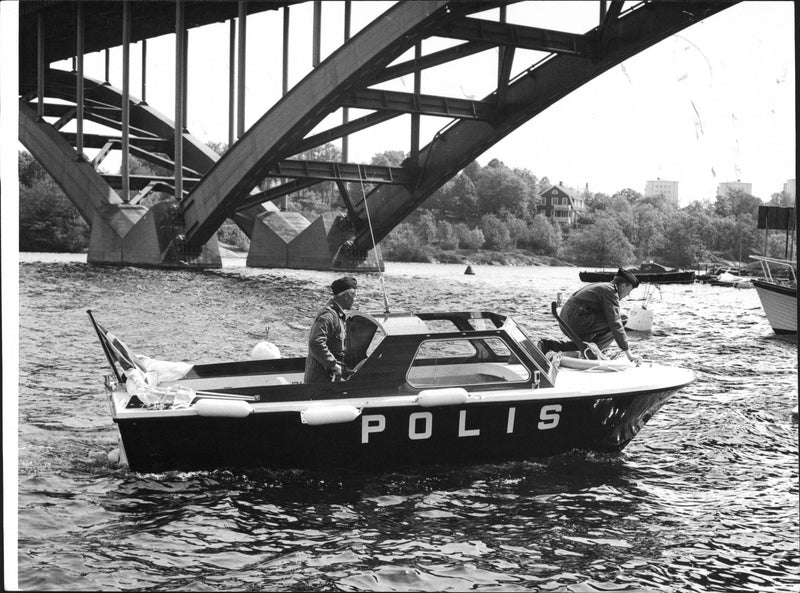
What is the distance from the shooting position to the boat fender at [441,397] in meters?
8.17

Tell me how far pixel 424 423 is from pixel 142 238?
30954 mm

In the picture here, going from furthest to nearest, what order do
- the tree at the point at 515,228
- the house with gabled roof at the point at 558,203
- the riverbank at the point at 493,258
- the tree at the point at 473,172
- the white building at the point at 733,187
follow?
the tree at the point at 473,172, the house with gabled roof at the point at 558,203, the tree at the point at 515,228, the riverbank at the point at 493,258, the white building at the point at 733,187

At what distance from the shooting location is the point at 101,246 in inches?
1519

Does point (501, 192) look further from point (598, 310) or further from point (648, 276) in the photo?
point (598, 310)

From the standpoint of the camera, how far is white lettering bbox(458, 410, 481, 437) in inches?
332

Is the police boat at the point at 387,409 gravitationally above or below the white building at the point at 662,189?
below

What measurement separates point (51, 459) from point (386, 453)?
342cm

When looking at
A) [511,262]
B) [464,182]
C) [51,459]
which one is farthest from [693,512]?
[464,182]

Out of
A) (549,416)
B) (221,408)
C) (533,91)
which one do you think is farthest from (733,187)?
(221,408)

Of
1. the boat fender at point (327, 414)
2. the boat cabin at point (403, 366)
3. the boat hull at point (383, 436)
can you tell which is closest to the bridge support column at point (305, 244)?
the boat cabin at point (403, 366)

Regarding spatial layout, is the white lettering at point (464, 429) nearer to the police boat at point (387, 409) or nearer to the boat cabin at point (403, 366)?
the police boat at point (387, 409)

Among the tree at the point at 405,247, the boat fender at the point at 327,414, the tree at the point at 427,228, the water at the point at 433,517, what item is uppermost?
the tree at the point at 427,228

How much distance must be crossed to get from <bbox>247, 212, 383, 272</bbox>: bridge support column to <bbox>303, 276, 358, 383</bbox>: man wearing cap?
30.3 m

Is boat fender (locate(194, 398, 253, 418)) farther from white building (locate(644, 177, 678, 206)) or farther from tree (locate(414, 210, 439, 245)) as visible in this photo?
tree (locate(414, 210, 439, 245))
